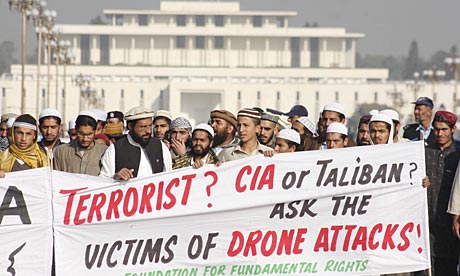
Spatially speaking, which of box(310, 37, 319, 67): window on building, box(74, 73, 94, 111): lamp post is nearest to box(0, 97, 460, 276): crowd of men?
box(74, 73, 94, 111): lamp post

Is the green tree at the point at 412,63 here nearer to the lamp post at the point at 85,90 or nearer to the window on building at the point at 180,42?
the window on building at the point at 180,42

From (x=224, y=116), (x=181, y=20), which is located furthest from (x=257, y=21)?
(x=224, y=116)

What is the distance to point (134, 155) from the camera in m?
8.78

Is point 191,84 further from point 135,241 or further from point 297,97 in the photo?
point 135,241

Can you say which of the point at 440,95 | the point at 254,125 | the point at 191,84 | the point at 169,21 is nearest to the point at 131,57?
the point at 169,21

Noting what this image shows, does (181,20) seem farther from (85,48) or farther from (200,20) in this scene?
(85,48)

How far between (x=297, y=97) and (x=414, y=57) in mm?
44083

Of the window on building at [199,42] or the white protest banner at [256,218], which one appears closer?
the white protest banner at [256,218]

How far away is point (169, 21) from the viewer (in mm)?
122500

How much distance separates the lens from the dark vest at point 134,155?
876 centimetres

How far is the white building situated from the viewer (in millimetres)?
96562

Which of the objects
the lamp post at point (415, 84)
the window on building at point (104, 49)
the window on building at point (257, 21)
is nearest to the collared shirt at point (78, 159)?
the lamp post at point (415, 84)

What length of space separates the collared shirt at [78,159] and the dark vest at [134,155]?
470mm

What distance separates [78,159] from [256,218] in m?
1.48
